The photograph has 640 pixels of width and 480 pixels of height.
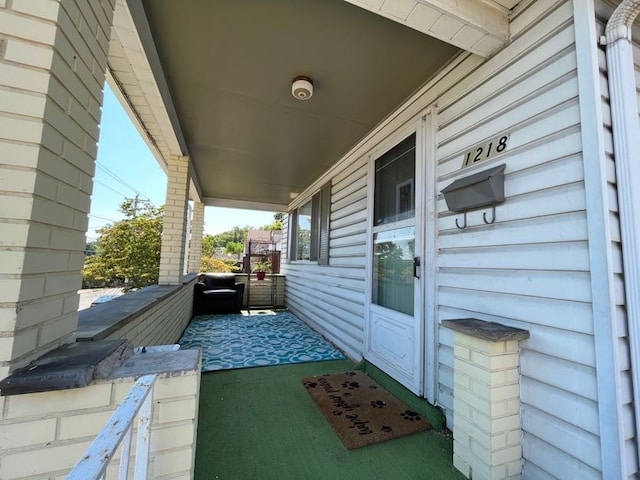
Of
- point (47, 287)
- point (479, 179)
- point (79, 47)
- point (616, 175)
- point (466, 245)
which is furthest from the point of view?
point (466, 245)

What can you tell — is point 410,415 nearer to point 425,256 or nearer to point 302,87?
point 425,256

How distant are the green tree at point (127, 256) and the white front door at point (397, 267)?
661 centimetres

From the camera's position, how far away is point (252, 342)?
3.98 meters

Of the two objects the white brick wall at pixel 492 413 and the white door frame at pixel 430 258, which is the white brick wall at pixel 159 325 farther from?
the white door frame at pixel 430 258

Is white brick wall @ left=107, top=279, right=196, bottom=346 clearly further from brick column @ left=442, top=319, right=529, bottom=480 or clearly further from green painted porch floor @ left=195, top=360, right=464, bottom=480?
brick column @ left=442, top=319, right=529, bottom=480

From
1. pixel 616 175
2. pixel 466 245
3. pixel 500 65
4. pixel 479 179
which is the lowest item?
pixel 466 245

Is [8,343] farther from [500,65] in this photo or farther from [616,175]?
[500,65]

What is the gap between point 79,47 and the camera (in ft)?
3.45

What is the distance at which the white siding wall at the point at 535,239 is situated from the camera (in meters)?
1.30

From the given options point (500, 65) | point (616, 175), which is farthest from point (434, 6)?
point (616, 175)

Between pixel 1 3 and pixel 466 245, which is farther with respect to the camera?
pixel 466 245

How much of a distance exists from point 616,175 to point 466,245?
0.79 metres

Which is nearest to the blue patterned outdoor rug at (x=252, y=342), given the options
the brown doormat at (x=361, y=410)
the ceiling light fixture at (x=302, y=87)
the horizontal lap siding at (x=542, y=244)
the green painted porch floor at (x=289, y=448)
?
the brown doormat at (x=361, y=410)

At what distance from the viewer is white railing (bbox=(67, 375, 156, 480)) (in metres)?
0.47
